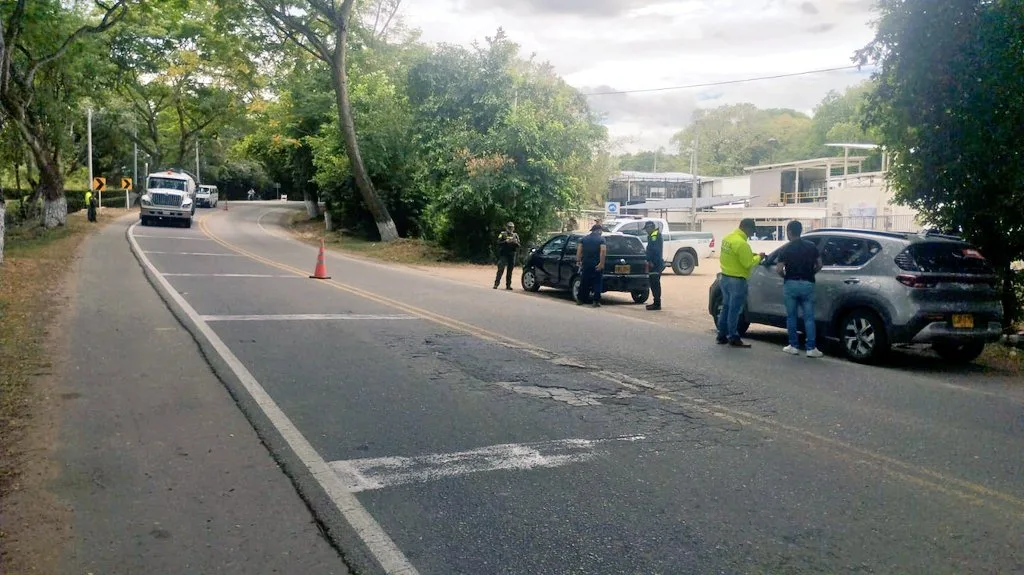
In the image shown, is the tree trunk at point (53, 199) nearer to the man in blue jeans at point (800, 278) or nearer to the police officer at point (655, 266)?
the police officer at point (655, 266)

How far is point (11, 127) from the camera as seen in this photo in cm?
3325

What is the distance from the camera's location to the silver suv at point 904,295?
958cm

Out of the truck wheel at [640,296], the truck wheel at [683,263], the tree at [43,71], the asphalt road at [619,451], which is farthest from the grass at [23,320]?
the truck wheel at [683,263]

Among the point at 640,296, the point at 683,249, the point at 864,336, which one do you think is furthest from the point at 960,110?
the point at 683,249

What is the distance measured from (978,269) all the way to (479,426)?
6.84 meters

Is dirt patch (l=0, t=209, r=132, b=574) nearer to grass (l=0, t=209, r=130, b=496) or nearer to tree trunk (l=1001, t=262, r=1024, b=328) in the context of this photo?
grass (l=0, t=209, r=130, b=496)

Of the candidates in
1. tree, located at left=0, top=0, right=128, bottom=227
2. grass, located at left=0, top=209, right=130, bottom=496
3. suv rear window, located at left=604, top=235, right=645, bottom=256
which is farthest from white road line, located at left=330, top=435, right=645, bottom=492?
tree, located at left=0, top=0, right=128, bottom=227

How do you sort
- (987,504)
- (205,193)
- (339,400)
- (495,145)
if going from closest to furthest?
1. (987,504)
2. (339,400)
3. (495,145)
4. (205,193)

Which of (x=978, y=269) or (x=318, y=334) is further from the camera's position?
(x=318, y=334)

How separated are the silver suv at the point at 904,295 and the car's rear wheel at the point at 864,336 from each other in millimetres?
11

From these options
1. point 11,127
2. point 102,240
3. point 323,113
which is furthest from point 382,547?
point 323,113

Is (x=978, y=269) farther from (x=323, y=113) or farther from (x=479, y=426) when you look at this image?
(x=323, y=113)

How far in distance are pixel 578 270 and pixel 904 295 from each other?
7.96 metres

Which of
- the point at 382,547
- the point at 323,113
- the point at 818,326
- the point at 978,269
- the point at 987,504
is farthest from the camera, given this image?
the point at 323,113
